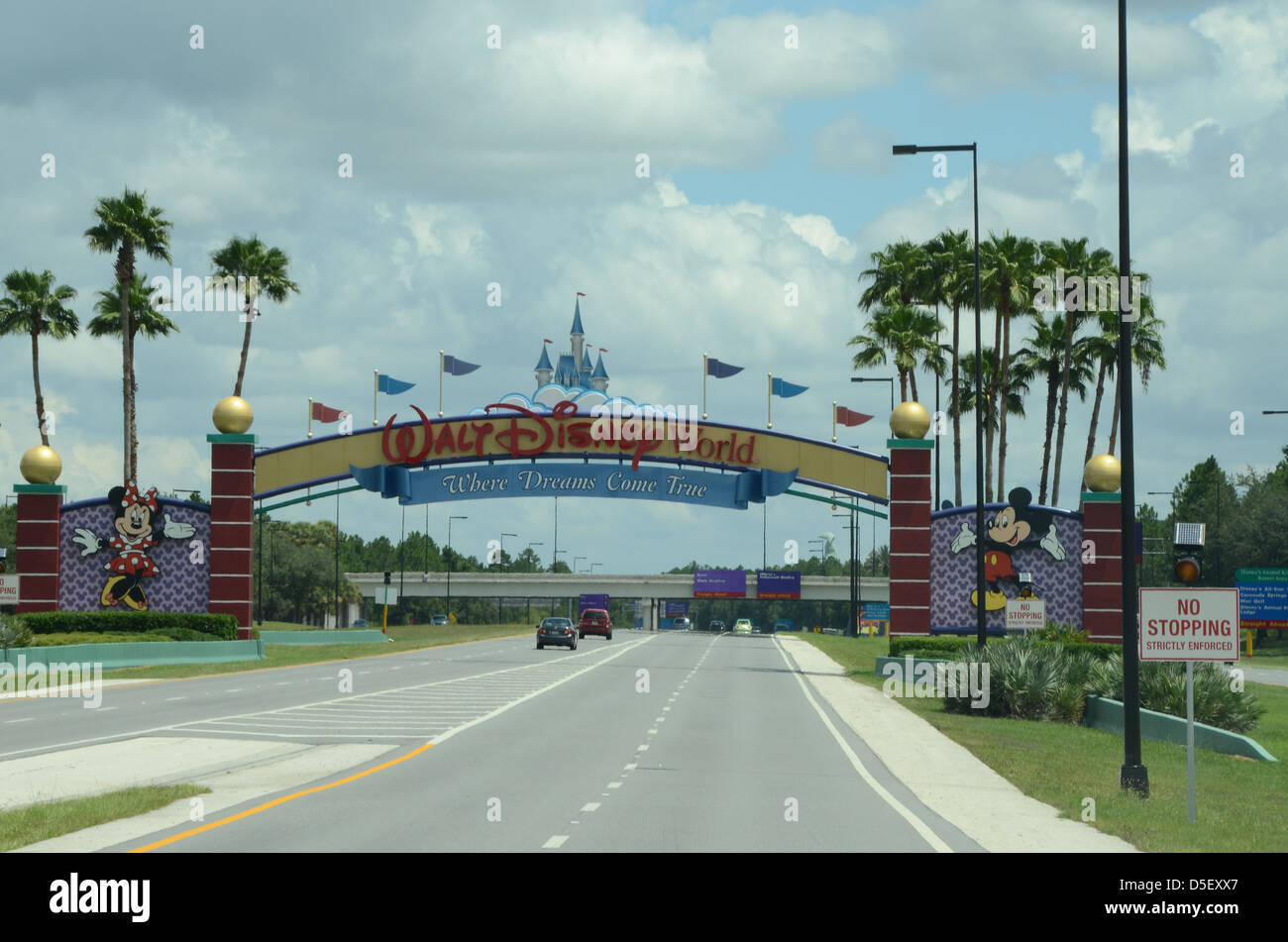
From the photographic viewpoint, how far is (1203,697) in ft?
100

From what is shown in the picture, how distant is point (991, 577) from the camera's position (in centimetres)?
5025

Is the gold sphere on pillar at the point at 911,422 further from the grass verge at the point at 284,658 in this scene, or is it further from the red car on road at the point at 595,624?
the red car on road at the point at 595,624

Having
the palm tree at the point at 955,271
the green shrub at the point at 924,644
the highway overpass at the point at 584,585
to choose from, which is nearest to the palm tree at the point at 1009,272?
the palm tree at the point at 955,271

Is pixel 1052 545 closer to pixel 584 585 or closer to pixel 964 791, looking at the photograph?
pixel 964 791

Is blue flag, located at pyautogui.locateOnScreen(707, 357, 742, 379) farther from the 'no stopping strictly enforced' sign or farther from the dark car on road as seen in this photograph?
the 'no stopping strictly enforced' sign

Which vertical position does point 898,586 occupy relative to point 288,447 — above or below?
below

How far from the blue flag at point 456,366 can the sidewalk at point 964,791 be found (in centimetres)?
2867

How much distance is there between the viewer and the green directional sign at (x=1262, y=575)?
66144mm

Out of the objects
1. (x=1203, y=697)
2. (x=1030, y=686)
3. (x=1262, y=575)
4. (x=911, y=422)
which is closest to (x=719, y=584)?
(x=1262, y=575)

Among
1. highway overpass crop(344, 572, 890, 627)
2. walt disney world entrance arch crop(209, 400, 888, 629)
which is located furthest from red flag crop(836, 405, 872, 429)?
highway overpass crop(344, 572, 890, 627)

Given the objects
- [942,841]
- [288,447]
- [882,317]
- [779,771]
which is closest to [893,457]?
[882,317]

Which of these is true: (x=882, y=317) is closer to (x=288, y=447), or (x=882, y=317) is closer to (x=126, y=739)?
(x=288, y=447)
